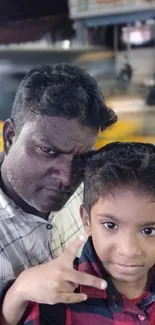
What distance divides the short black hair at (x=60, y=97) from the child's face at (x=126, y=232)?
168 millimetres

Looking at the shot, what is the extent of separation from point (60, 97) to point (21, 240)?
28 cm

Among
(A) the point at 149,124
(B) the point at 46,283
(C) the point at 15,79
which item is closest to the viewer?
(B) the point at 46,283

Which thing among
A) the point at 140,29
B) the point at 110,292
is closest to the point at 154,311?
the point at 110,292

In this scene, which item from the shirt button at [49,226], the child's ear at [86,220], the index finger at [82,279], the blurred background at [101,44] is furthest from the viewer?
the blurred background at [101,44]

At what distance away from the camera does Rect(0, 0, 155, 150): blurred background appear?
1.78 m

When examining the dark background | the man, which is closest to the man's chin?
the man

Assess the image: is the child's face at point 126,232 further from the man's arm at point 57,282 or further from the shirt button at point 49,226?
the shirt button at point 49,226

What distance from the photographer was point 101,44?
1918 millimetres

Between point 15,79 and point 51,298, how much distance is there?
4.76 feet

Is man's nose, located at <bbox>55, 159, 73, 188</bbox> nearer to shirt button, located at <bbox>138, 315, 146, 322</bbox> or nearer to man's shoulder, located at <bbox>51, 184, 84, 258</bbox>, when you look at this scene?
man's shoulder, located at <bbox>51, 184, 84, 258</bbox>

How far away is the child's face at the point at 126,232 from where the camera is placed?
2.44 ft

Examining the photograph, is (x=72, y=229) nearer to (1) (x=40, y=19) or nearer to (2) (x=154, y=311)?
(2) (x=154, y=311)

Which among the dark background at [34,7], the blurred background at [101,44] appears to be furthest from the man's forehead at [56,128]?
the dark background at [34,7]

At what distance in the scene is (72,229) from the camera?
1081 mm
